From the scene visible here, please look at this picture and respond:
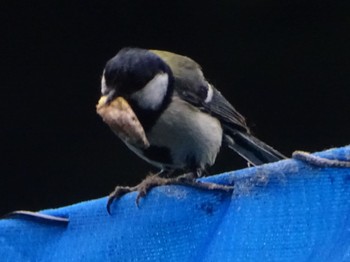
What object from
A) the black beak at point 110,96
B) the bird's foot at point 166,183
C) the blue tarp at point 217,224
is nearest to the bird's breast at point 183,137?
the black beak at point 110,96

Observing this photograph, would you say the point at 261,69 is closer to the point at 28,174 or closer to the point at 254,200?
the point at 28,174

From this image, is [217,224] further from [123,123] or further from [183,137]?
[183,137]

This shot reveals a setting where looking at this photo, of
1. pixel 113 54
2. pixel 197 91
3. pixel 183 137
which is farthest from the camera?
pixel 113 54

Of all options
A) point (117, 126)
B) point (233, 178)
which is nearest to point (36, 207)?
point (117, 126)

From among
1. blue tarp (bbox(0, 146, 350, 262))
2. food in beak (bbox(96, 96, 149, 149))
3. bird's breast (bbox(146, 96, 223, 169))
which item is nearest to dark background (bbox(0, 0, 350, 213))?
bird's breast (bbox(146, 96, 223, 169))

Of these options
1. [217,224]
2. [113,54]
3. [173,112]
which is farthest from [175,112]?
[113,54]

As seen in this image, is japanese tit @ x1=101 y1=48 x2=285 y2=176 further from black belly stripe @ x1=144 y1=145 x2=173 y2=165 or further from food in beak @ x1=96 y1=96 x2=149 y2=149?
food in beak @ x1=96 y1=96 x2=149 y2=149

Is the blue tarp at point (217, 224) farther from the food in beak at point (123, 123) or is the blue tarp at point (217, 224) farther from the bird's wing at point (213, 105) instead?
the bird's wing at point (213, 105)
